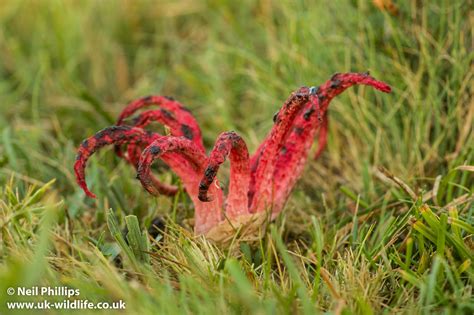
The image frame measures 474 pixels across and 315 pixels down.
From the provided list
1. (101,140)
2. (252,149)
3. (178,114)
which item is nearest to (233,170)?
(178,114)

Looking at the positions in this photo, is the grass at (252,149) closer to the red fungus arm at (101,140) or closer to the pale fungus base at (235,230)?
the pale fungus base at (235,230)

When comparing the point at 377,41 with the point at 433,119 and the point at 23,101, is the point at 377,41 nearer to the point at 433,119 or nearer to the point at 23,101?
the point at 433,119

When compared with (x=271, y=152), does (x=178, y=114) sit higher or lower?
higher

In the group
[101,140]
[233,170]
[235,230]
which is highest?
[101,140]

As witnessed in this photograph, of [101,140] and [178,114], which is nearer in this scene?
[101,140]

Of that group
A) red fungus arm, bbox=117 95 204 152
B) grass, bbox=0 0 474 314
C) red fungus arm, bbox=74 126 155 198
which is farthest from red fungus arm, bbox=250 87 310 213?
red fungus arm, bbox=74 126 155 198

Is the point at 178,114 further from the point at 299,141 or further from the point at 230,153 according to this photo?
the point at 299,141

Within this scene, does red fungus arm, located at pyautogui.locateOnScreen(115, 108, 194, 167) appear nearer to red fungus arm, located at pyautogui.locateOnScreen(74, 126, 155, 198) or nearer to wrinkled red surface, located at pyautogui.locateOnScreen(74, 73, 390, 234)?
wrinkled red surface, located at pyautogui.locateOnScreen(74, 73, 390, 234)

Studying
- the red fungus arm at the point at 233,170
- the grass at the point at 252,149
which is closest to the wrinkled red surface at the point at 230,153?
the red fungus arm at the point at 233,170
